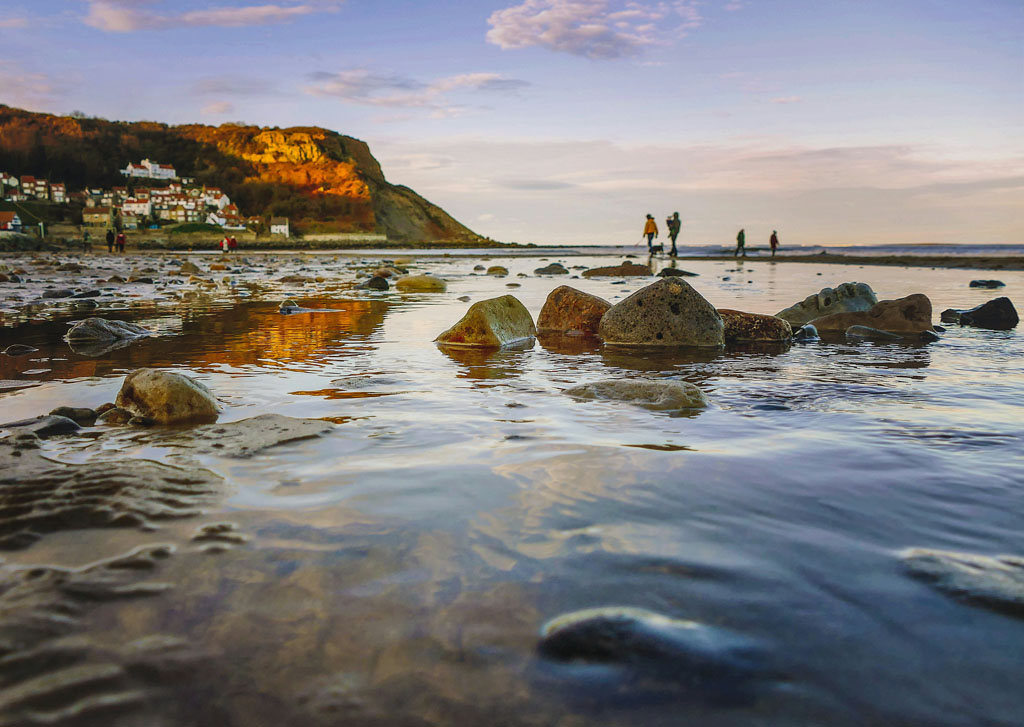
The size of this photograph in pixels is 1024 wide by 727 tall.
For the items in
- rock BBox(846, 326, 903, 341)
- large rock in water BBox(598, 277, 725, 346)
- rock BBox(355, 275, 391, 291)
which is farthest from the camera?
rock BBox(355, 275, 391, 291)

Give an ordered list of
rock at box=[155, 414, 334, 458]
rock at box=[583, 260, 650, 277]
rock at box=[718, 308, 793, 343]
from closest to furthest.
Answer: rock at box=[155, 414, 334, 458]
rock at box=[718, 308, 793, 343]
rock at box=[583, 260, 650, 277]

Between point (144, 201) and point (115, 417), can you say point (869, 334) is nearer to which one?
point (115, 417)

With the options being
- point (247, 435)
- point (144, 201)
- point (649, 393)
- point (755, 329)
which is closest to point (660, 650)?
point (247, 435)

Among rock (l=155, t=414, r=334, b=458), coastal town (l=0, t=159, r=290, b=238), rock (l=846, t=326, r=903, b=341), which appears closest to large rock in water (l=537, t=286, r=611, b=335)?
rock (l=846, t=326, r=903, b=341)

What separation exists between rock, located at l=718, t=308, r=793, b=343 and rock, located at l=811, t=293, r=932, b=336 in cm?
113

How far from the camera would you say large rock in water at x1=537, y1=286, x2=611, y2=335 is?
24.8ft

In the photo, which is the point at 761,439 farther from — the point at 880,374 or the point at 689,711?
the point at 880,374

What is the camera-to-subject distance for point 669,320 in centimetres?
648

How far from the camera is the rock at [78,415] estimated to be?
3309 mm

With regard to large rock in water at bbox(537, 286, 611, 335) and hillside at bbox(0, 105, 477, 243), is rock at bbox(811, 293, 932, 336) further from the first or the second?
hillside at bbox(0, 105, 477, 243)

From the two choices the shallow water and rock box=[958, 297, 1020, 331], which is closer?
the shallow water

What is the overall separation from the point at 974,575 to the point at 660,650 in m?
0.96

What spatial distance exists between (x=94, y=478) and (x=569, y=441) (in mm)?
1883

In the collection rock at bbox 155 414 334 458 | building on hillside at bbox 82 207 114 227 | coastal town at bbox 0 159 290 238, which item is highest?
coastal town at bbox 0 159 290 238
